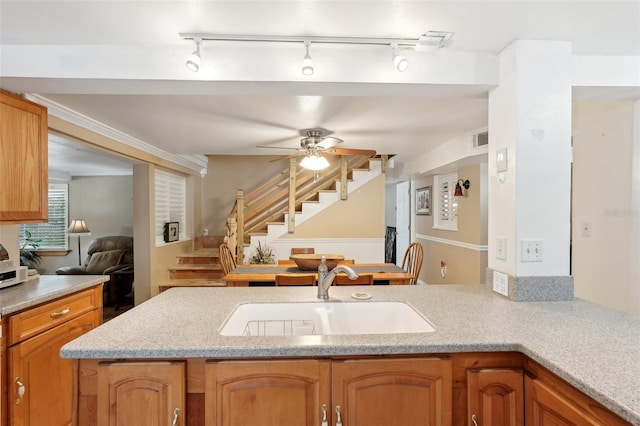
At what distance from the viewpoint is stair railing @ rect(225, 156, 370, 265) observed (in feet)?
16.1

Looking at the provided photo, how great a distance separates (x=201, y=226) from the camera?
19.7ft

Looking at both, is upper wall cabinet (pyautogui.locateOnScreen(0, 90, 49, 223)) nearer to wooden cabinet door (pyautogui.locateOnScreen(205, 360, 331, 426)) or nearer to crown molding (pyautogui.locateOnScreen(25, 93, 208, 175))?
crown molding (pyautogui.locateOnScreen(25, 93, 208, 175))

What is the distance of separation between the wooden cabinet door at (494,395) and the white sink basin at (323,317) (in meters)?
0.49

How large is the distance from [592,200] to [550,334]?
185 cm

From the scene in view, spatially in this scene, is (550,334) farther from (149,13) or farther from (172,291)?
(149,13)

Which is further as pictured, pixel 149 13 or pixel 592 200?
pixel 592 200

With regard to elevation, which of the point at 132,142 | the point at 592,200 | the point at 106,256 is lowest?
the point at 106,256

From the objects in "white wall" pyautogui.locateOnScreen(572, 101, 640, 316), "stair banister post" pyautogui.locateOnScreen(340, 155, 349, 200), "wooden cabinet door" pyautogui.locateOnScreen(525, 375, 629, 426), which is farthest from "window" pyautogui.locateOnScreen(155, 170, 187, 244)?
"white wall" pyautogui.locateOnScreen(572, 101, 640, 316)

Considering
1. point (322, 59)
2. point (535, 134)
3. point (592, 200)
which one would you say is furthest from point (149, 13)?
point (592, 200)

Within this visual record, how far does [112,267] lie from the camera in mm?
4926

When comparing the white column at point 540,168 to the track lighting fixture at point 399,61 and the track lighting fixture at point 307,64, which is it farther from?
the track lighting fixture at point 307,64

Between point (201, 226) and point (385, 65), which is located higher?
point (385, 65)

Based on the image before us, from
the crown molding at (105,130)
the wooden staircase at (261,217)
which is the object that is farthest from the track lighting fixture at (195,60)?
the wooden staircase at (261,217)

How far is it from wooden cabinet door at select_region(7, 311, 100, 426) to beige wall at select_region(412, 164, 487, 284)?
4221mm
